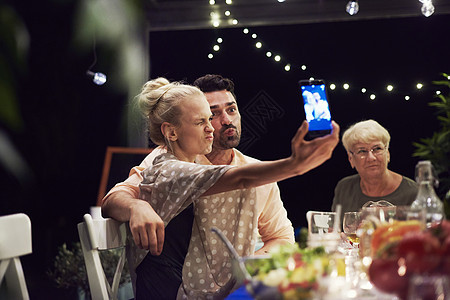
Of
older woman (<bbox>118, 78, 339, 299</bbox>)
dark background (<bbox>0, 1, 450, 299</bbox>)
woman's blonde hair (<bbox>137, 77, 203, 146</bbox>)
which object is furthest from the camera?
dark background (<bbox>0, 1, 450, 299</bbox>)

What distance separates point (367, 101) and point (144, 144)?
Result: 1.84 metres

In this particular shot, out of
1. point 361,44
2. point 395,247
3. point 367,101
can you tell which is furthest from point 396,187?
point 395,247

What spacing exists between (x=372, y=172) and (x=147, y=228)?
194 cm

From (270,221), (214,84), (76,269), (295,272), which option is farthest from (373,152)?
(295,272)

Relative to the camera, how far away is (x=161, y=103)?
1.98m

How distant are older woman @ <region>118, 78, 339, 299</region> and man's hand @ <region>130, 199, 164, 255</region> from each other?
0.30 ft

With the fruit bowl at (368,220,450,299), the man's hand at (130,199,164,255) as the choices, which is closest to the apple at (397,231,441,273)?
the fruit bowl at (368,220,450,299)

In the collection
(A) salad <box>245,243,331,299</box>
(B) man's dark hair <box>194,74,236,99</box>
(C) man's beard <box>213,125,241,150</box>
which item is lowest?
(A) salad <box>245,243,331,299</box>

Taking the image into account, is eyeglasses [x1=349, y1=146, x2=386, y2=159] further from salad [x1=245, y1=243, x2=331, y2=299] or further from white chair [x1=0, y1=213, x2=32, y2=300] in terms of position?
salad [x1=245, y1=243, x2=331, y2=299]

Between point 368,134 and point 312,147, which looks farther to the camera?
point 368,134

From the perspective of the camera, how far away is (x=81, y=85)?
183 inches

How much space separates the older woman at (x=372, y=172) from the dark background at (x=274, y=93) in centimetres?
115

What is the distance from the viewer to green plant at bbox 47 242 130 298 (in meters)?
4.06

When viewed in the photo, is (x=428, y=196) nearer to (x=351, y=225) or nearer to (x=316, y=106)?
(x=316, y=106)
